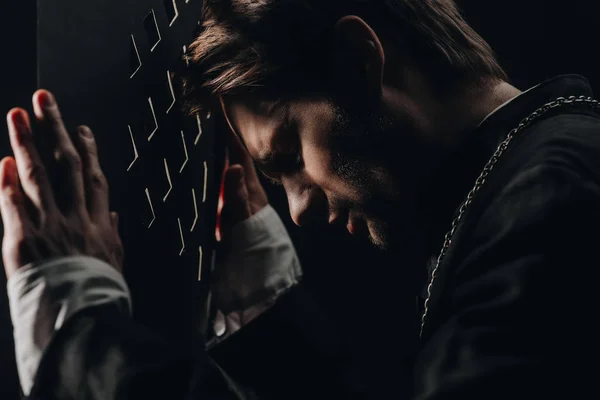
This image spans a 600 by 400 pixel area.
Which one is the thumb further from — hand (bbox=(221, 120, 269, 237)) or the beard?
the beard

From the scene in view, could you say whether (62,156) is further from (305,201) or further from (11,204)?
(305,201)

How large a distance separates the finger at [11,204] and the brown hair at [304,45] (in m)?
0.29

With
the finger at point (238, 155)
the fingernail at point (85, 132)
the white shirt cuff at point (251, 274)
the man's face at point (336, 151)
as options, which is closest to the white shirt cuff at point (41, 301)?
the fingernail at point (85, 132)

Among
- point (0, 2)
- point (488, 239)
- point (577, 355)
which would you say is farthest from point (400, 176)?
point (0, 2)

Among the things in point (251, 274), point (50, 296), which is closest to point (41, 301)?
point (50, 296)

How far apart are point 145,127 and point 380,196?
11.2 inches

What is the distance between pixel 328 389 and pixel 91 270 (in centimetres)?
44

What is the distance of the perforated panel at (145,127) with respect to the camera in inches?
32.7

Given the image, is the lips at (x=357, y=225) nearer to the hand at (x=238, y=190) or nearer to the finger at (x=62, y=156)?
the hand at (x=238, y=190)

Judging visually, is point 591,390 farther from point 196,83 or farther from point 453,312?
point 196,83

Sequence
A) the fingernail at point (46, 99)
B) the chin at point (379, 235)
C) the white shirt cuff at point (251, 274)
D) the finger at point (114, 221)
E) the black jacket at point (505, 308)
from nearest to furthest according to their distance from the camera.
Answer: the black jacket at point (505, 308), the fingernail at point (46, 99), the finger at point (114, 221), the chin at point (379, 235), the white shirt cuff at point (251, 274)

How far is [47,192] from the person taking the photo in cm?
82

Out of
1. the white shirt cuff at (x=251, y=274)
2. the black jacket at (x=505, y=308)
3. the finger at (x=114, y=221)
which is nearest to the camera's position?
the black jacket at (x=505, y=308)

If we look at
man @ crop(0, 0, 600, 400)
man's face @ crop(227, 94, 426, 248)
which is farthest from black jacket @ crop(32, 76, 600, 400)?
man's face @ crop(227, 94, 426, 248)
